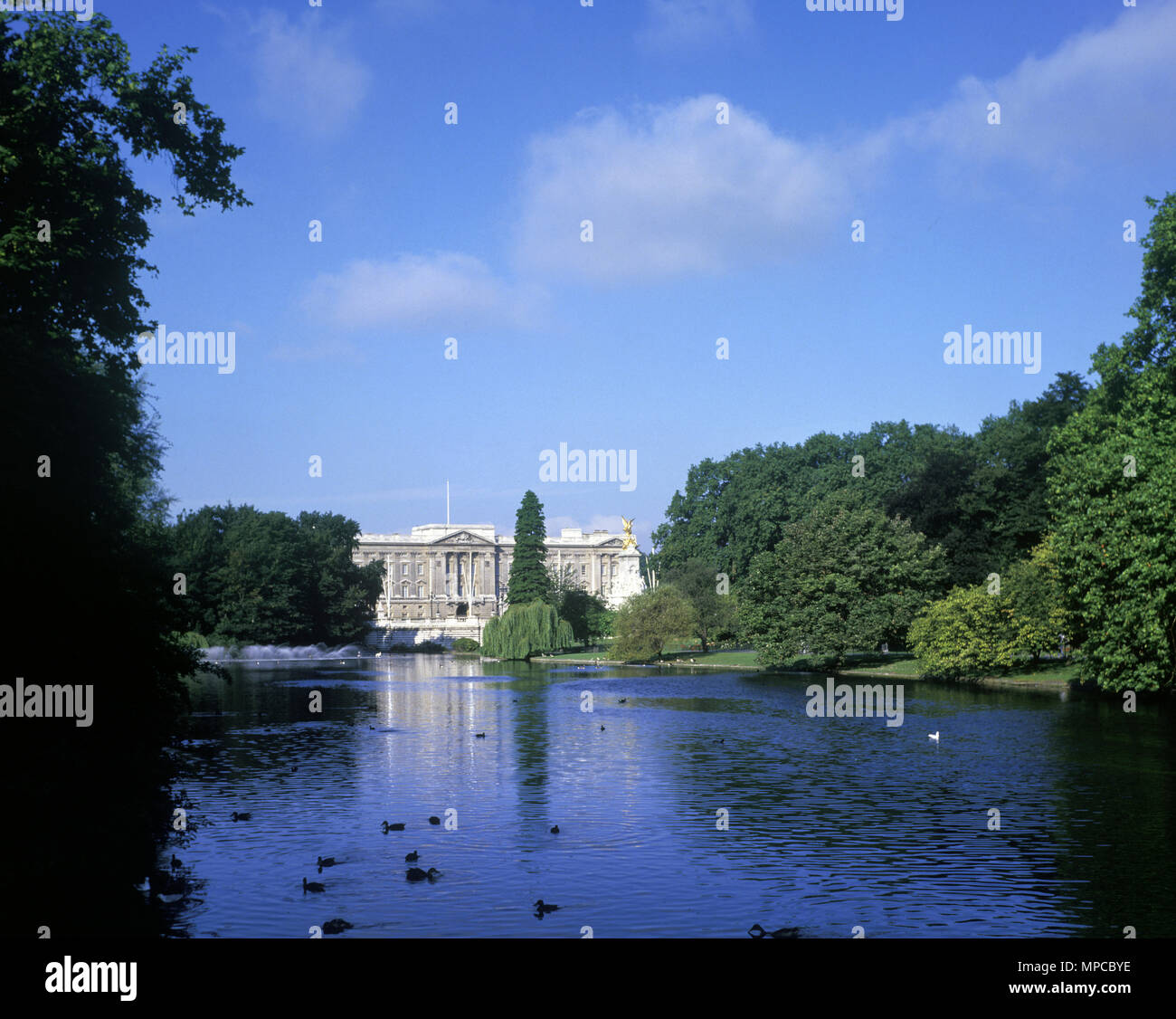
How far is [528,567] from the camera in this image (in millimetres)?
111875

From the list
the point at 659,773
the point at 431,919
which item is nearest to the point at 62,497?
the point at 431,919

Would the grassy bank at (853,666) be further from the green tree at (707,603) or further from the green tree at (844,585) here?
the green tree at (707,603)

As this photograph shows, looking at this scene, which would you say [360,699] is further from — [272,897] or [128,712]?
[272,897]

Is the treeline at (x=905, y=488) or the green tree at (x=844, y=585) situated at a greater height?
the treeline at (x=905, y=488)

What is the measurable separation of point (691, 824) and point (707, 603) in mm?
68143

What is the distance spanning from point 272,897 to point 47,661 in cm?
752

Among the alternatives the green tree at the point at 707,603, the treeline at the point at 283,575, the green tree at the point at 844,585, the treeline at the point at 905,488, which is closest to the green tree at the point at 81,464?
the treeline at the point at 905,488

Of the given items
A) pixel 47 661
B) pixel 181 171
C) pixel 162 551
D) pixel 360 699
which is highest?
pixel 181 171

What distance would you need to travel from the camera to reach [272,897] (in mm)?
16875

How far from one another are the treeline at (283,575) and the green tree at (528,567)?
76.5ft

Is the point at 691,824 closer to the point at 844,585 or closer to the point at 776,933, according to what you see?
the point at 776,933

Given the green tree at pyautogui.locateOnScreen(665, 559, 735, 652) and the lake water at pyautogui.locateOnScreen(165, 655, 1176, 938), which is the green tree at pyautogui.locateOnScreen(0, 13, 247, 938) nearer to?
the lake water at pyautogui.locateOnScreen(165, 655, 1176, 938)

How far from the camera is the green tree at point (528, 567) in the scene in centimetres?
11131
